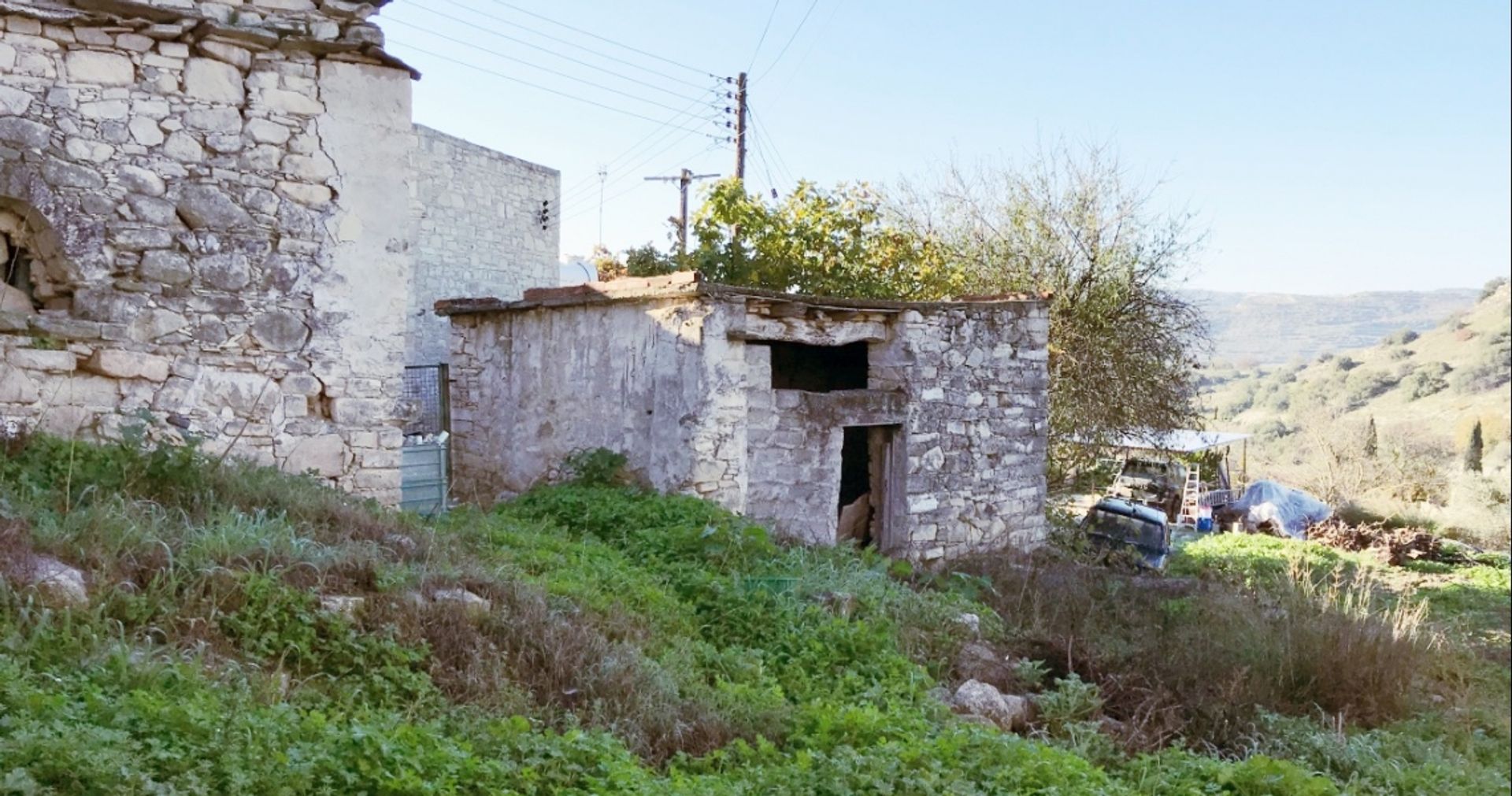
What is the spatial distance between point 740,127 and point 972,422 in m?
10.3

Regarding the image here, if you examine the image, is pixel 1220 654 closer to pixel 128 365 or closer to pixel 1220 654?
pixel 1220 654

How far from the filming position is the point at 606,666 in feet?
14.5

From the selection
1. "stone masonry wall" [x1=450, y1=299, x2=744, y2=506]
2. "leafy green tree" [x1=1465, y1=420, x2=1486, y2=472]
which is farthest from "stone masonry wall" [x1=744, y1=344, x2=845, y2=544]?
"leafy green tree" [x1=1465, y1=420, x2=1486, y2=472]

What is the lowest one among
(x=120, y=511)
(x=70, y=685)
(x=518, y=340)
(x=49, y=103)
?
(x=70, y=685)

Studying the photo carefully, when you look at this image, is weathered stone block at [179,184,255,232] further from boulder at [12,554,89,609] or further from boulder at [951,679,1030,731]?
boulder at [951,679,1030,731]

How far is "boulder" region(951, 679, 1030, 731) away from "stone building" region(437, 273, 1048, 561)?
3.39 meters

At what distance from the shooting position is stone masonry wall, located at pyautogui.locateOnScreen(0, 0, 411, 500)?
5.70 metres

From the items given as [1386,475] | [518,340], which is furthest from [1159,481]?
[518,340]

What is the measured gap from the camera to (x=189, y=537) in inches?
174

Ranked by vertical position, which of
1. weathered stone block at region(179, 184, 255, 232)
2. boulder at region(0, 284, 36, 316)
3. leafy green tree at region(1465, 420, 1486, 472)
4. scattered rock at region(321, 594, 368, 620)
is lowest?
leafy green tree at region(1465, 420, 1486, 472)

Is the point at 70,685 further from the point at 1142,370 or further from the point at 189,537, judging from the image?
the point at 1142,370

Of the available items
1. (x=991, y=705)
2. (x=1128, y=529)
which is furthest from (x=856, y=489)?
(x=991, y=705)

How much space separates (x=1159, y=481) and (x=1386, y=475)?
6651 millimetres

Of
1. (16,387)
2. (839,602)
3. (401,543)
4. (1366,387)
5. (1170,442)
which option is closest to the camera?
(401,543)
